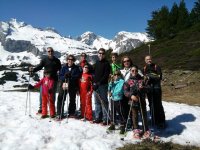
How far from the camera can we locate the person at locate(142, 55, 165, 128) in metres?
15.2

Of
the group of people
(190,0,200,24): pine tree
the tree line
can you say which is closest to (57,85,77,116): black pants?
the group of people

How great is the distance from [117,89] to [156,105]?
2.05 metres

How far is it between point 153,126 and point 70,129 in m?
3.92

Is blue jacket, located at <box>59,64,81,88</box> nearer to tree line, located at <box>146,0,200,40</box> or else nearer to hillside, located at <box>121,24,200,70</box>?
hillside, located at <box>121,24,200,70</box>

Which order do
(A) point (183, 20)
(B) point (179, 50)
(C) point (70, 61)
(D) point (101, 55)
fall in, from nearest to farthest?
(D) point (101, 55), (C) point (70, 61), (B) point (179, 50), (A) point (183, 20)

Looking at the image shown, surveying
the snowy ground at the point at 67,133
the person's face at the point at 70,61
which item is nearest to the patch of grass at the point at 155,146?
the snowy ground at the point at 67,133

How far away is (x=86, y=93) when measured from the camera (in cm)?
1603

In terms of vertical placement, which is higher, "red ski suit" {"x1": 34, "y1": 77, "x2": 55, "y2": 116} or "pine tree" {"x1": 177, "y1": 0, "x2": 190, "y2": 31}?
"pine tree" {"x1": 177, "y1": 0, "x2": 190, "y2": 31}

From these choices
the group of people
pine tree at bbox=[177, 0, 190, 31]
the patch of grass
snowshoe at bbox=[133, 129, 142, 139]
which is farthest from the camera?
pine tree at bbox=[177, 0, 190, 31]

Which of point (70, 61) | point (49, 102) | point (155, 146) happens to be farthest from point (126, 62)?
point (49, 102)

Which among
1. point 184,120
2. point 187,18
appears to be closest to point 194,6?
point 187,18

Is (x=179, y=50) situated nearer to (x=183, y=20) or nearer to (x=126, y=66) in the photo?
(x=183, y=20)

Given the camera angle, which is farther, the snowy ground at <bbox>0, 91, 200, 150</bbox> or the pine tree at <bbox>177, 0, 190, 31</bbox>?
the pine tree at <bbox>177, 0, 190, 31</bbox>

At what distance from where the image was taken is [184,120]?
1731cm
